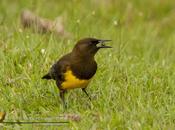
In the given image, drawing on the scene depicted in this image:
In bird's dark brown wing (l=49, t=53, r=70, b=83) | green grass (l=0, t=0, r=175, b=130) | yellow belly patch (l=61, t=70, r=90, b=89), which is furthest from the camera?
bird's dark brown wing (l=49, t=53, r=70, b=83)

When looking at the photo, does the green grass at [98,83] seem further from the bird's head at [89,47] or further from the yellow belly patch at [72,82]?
the bird's head at [89,47]

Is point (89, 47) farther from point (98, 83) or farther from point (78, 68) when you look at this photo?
point (98, 83)

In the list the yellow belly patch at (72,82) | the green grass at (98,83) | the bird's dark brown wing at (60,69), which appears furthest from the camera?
the bird's dark brown wing at (60,69)

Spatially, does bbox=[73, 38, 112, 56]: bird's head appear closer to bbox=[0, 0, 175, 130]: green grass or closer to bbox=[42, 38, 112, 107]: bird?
bbox=[42, 38, 112, 107]: bird

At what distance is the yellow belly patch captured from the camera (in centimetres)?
720

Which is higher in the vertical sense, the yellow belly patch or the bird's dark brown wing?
the bird's dark brown wing

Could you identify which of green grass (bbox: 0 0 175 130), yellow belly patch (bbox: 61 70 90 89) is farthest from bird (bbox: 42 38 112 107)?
green grass (bbox: 0 0 175 130)

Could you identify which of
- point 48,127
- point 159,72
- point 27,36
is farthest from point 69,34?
point 48,127

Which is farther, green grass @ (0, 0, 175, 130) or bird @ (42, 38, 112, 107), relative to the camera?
bird @ (42, 38, 112, 107)

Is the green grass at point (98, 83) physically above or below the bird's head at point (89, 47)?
below

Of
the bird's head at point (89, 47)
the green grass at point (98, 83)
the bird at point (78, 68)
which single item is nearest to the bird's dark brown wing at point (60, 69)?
the bird at point (78, 68)

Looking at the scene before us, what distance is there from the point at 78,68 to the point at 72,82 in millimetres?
155

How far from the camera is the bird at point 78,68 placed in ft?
23.7

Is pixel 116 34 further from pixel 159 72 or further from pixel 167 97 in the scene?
pixel 167 97
